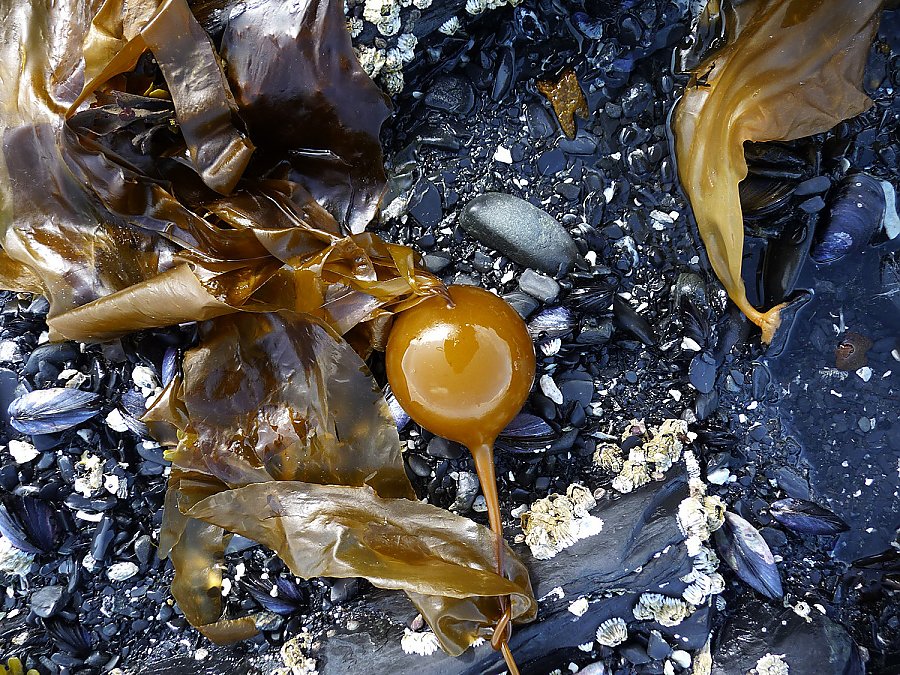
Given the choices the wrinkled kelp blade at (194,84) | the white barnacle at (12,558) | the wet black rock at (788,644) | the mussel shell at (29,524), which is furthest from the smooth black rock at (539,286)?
the white barnacle at (12,558)

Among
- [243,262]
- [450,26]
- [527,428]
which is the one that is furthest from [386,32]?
[527,428]

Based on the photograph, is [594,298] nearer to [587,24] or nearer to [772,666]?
[587,24]

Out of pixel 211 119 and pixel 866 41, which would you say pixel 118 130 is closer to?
pixel 211 119

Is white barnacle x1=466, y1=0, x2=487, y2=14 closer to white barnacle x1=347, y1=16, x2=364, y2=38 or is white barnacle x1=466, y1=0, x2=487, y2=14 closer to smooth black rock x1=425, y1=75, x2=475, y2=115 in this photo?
A: smooth black rock x1=425, y1=75, x2=475, y2=115

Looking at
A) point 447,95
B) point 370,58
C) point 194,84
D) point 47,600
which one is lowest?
point 47,600

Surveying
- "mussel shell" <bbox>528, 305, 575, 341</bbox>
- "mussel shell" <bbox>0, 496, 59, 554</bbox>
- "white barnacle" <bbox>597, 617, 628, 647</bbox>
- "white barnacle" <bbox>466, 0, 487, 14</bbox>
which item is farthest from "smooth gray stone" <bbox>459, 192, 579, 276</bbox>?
"mussel shell" <bbox>0, 496, 59, 554</bbox>

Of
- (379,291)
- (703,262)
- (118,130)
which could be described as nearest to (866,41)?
(703,262)
